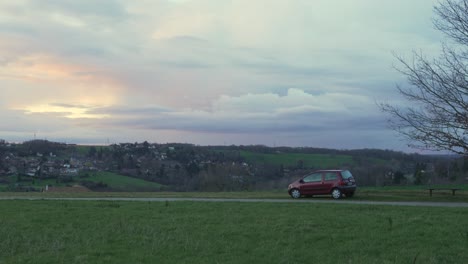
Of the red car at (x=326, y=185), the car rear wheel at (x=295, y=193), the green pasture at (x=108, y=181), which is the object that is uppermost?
the red car at (x=326, y=185)

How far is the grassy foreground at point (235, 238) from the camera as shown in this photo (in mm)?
8586

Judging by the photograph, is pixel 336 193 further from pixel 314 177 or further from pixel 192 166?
pixel 192 166

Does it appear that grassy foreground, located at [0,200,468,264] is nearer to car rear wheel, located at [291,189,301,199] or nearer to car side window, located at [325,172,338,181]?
car side window, located at [325,172,338,181]

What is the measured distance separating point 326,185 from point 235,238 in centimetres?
1672

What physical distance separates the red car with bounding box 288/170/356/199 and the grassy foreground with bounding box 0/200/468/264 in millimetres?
10747

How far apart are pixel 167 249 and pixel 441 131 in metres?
8.15

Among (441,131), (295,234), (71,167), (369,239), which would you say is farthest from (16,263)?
(71,167)

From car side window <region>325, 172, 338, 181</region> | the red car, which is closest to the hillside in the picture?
the red car

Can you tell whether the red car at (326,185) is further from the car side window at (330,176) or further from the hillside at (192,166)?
the hillside at (192,166)

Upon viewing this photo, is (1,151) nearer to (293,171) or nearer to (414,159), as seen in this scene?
(293,171)

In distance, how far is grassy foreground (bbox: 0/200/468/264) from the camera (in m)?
8.59

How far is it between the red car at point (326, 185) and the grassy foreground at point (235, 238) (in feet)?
35.3

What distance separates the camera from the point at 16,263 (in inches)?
323

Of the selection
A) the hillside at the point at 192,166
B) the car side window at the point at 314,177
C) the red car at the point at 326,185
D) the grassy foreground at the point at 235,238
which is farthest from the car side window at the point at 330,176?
the hillside at the point at 192,166
